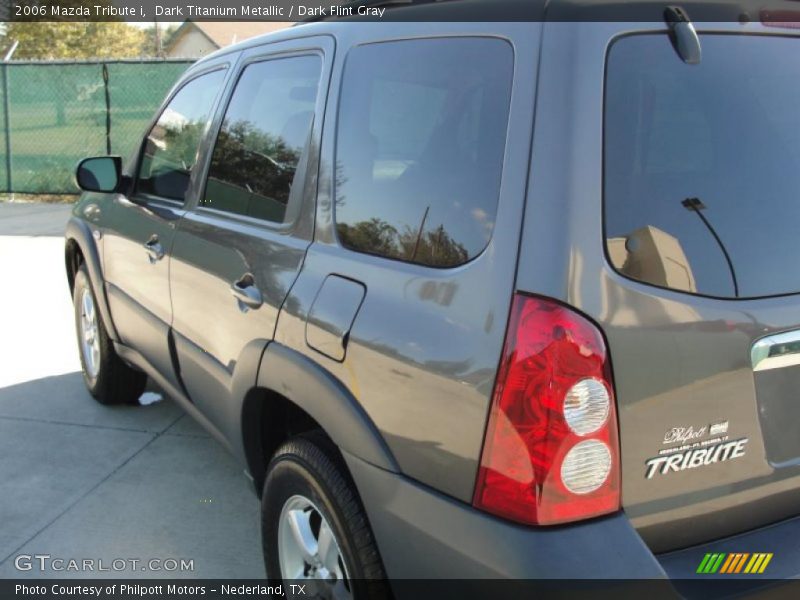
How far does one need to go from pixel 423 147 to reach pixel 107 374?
9.91 feet

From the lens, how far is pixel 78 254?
15.4 feet

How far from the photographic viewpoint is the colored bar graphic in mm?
1656

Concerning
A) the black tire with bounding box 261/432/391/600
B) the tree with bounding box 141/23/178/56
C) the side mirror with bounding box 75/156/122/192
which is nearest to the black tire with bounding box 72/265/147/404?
the side mirror with bounding box 75/156/122/192

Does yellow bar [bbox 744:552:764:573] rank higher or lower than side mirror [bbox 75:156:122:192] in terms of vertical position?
lower

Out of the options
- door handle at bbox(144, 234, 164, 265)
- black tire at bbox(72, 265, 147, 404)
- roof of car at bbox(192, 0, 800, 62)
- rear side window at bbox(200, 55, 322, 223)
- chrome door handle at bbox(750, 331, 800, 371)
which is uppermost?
roof of car at bbox(192, 0, 800, 62)

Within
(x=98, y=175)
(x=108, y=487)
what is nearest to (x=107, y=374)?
(x=108, y=487)

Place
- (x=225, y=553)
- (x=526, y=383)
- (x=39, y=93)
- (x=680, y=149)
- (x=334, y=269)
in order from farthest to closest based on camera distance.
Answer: (x=39, y=93) < (x=225, y=553) < (x=334, y=269) < (x=680, y=149) < (x=526, y=383)

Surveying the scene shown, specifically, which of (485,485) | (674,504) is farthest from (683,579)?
(485,485)

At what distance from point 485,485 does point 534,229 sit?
0.53m

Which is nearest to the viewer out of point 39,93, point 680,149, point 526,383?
point 526,383

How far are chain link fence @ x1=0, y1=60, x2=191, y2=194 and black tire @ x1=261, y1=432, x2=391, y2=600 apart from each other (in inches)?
419

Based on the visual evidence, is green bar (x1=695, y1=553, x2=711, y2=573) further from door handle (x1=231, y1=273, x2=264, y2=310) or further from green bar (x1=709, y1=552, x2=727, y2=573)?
door handle (x1=231, y1=273, x2=264, y2=310)

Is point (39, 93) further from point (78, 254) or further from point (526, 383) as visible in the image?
point (526, 383)

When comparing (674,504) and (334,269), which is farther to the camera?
(334,269)
